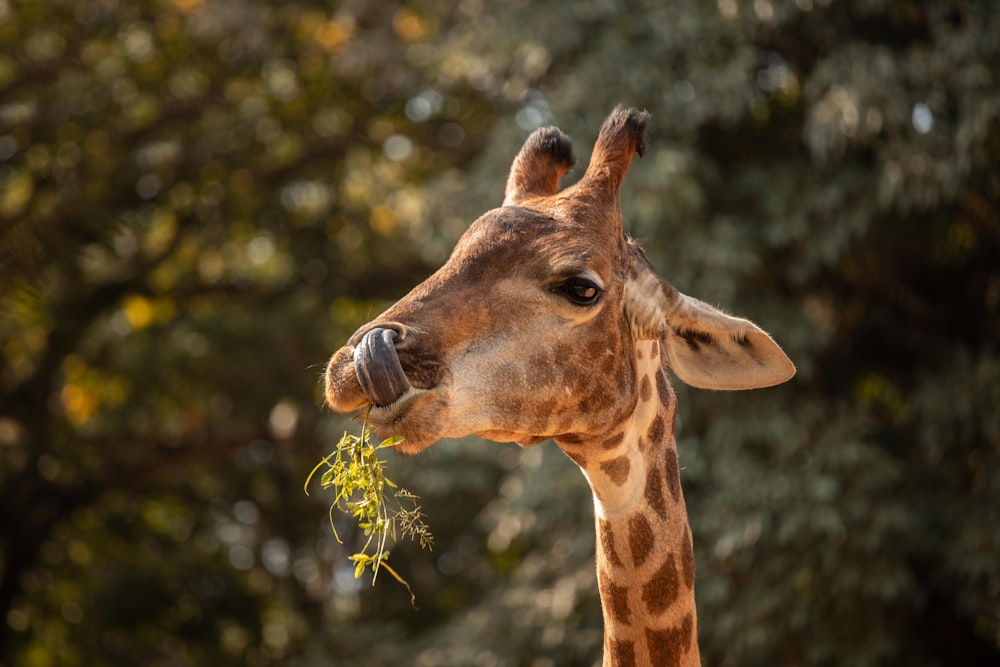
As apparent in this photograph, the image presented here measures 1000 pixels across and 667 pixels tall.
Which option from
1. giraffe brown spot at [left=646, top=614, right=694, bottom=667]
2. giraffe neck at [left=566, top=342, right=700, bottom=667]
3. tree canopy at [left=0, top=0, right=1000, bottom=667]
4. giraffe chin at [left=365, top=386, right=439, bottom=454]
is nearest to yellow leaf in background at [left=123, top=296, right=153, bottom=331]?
tree canopy at [left=0, top=0, right=1000, bottom=667]

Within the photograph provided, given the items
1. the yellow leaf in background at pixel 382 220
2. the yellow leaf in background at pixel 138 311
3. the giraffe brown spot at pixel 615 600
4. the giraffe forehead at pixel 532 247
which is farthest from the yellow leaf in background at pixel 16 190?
the giraffe brown spot at pixel 615 600

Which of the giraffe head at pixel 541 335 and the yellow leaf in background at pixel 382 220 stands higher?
the giraffe head at pixel 541 335

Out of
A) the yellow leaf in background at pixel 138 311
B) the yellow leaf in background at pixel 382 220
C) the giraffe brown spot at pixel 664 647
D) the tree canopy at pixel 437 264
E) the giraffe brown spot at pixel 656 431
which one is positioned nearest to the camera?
the giraffe brown spot at pixel 664 647

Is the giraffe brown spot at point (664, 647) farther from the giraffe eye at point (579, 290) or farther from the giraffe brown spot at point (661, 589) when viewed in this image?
the giraffe eye at point (579, 290)

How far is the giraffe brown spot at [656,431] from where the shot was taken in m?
3.18

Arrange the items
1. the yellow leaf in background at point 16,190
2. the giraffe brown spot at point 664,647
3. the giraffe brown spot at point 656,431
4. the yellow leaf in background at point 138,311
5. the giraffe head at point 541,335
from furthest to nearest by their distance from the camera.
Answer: the yellow leaf in background at point 138,311, the yellow leaf in background at point 16,190, the giraffe brown spot at point 656,431, the giraffe brown spot at point 664,647, the giraffe head at point 541,335

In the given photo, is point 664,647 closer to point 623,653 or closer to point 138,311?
point 623,653

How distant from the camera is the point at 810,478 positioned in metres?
6.86

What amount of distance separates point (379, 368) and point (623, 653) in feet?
3.80

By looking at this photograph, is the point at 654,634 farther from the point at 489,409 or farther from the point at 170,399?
the point at 170,399

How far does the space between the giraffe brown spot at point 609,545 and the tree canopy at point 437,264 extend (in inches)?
23.1

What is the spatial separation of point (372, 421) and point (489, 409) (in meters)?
0.33

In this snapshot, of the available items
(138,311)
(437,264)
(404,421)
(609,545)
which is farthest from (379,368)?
(138,311)

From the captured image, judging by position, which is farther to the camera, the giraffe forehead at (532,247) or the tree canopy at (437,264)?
the tree canopy at (437,264)
